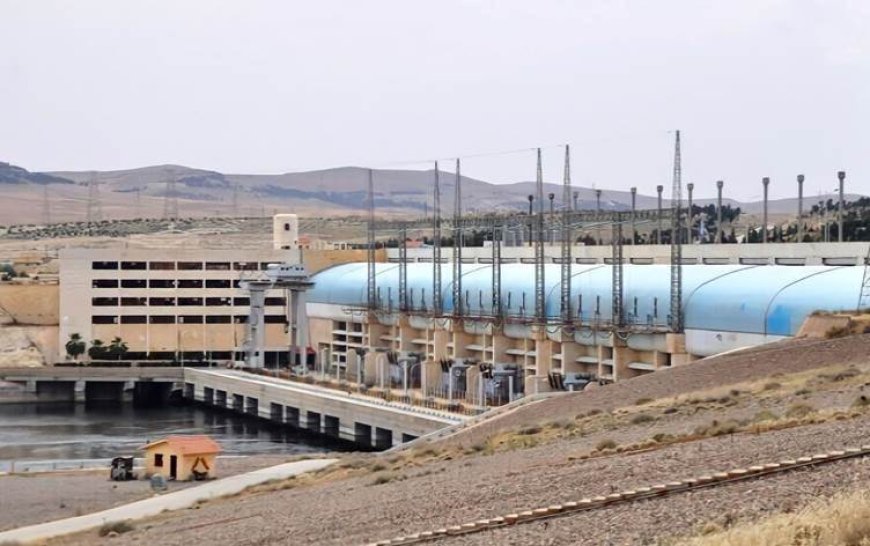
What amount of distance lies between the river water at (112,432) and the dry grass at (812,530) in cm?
3944

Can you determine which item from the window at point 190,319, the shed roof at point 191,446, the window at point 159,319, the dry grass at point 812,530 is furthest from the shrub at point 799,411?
the window at point 159,319

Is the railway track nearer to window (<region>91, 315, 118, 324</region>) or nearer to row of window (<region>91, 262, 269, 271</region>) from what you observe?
row of window (<region>91, 262, 269, 271</region>)

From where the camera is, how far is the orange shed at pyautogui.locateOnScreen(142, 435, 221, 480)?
46219 mm

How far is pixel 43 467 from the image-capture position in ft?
167

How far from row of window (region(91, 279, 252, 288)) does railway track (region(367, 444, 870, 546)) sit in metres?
82.1

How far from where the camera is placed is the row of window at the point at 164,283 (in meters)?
100

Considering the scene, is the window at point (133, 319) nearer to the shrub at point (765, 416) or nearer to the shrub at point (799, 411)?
the shrub at point (765, 416)

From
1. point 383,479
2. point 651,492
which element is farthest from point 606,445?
point 651,492

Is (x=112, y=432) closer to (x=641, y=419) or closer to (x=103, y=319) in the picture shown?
(x=103, y=319)

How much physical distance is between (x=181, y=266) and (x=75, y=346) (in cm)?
827

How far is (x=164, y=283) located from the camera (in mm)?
100438

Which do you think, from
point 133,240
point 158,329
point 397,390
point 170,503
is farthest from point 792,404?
point 133,240

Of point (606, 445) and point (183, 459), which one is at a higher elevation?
point (606, 445)

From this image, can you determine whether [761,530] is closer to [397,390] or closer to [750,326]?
[750,326]
